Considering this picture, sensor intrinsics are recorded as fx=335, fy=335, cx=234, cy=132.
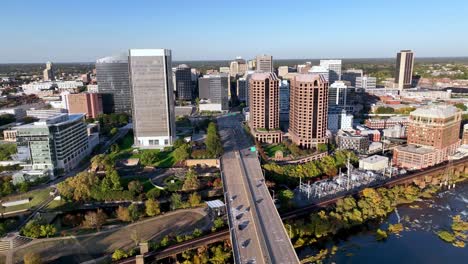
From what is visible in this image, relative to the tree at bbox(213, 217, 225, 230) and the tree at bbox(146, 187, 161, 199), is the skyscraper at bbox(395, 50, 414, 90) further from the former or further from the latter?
the tree at bbox(213, 217, 225, 230)

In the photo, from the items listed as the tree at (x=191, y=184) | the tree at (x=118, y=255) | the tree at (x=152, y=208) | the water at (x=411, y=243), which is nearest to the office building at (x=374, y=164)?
the water at (x=411, y=243)

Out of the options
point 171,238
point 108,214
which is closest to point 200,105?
point 108,214

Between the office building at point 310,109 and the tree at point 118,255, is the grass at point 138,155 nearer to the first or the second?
the office building at point 310,109

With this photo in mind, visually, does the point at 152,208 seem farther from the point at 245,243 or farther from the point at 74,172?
the point at 74,172

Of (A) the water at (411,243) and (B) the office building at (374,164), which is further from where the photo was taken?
(B) the office building at (374,164)

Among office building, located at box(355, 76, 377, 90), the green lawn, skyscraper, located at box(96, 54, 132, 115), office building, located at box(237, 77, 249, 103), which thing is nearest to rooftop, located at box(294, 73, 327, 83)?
the green lawn

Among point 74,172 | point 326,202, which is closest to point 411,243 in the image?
point 326,202
